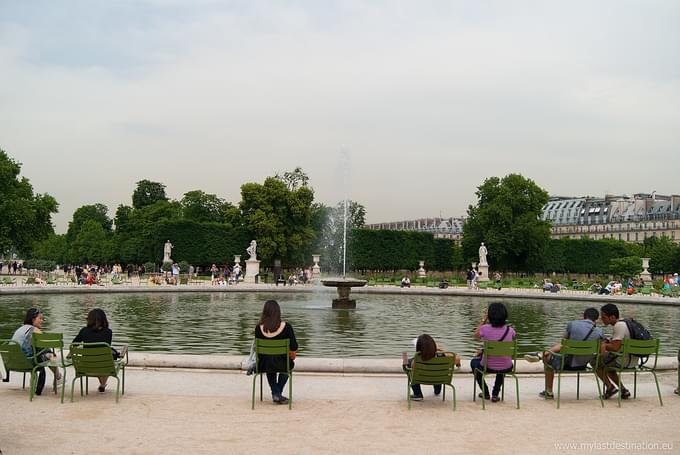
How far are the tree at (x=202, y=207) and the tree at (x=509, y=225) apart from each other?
2650 cm

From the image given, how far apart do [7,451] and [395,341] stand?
361 inches

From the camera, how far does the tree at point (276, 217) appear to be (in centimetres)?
4897

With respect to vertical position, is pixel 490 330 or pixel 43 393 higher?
pixel 490 330

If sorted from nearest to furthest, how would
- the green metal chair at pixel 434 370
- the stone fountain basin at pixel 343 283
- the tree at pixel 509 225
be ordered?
the green metal chair at pixel 434 370
the stone fountain basin at pixel 343 283
the tree at pixel 509 225

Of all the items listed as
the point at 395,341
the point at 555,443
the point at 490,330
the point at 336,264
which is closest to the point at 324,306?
the point at 395,341

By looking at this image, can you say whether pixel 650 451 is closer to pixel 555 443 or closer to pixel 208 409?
pixel 555 443

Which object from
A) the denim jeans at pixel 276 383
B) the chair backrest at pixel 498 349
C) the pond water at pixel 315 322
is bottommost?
the pond water at pixel 315 322

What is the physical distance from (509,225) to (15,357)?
158ft

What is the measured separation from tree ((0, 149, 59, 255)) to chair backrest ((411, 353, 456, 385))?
41.0m

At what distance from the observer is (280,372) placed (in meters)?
7.17

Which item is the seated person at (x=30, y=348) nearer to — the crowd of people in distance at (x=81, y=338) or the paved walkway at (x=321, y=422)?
the crowd of people in distance at (x=81, y=338)

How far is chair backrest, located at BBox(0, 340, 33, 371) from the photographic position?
721 cm

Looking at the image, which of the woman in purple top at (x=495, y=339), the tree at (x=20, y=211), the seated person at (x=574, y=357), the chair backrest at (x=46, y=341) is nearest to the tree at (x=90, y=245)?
the tree at (x=20, y=211)

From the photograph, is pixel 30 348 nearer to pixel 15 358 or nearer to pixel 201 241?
pixel 15 358
